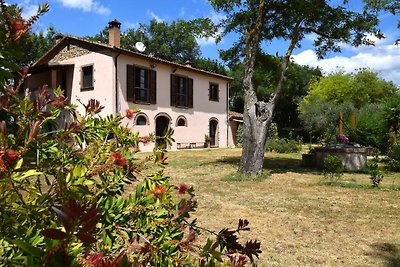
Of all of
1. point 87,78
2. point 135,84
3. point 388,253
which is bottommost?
point 388,253

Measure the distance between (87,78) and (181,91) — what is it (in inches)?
255

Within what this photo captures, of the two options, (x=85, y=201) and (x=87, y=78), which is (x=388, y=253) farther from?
(x=87, y=78)

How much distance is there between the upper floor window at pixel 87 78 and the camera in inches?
847

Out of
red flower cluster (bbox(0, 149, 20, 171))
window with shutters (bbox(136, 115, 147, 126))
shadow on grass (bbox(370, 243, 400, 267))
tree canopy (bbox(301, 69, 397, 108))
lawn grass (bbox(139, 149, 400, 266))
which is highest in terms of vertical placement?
tree canopy (bbox(301, 69, 397, 108))

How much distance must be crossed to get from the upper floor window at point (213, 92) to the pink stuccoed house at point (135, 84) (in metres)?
0.09

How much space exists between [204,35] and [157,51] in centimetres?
3494

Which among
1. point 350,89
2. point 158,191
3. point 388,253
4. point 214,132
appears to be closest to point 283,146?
point 214,132

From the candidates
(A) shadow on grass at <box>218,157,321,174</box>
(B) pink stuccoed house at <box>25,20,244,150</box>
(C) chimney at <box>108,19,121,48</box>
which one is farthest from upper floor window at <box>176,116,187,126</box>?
(A) shadow on grass at <box>218,157,321,174</box>

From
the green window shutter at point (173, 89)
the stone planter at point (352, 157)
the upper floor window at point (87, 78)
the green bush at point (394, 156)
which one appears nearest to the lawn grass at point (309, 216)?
the stone planter at point (352, 157)

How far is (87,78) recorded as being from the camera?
21922mm

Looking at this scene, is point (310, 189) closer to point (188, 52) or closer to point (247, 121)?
point (247, 121)

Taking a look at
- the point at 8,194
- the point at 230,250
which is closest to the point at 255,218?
the point at 230,250

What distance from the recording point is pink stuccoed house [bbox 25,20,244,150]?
20.5 m

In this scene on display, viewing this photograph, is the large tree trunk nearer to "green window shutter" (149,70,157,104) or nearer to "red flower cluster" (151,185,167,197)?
"red flower cluster" (151,185,167,197)
